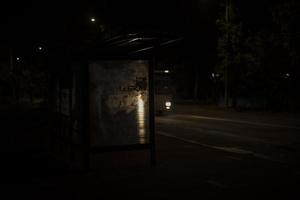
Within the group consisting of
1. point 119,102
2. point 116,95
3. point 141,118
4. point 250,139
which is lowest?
point 250,139

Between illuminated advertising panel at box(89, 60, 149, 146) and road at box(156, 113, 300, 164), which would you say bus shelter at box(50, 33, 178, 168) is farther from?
road at box(156, 113, 300, 164)

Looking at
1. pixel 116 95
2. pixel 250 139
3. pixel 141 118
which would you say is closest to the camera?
pixel 116 95

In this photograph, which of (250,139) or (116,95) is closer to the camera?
(116,95)

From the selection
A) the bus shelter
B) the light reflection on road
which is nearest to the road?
the light reflection on road

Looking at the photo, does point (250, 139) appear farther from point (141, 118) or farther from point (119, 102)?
point (119, 102)

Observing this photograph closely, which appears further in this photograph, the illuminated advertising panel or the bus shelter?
the illuminated advertising panel

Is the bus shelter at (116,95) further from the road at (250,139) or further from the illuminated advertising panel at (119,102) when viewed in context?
the road at (250,139)

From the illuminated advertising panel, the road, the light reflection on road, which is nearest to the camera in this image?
the illuminated advertising panel

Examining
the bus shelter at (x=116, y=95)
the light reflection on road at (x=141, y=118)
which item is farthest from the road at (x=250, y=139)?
the bus shelter at (x=116, y=95)

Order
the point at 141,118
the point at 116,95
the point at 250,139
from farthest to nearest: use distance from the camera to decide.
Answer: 1. the point at 250,139
2. the point at 141,118
3. the point at 116,95

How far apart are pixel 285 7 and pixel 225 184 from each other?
2261 cm

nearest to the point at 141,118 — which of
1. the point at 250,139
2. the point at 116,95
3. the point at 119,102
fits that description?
the point at 119,102

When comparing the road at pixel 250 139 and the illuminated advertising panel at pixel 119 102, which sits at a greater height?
the illuminated advertising panel at pixel 119 102

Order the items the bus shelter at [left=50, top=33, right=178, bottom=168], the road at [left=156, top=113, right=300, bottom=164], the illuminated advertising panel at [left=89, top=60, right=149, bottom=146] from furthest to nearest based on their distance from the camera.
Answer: the road at [left=156, top=113, right=300, bottom=164] → the illuminated advertising panel at [left=89, top=60, right=149, bottom=146] → the bus shelter at [left=50, top=33, right=178, bottom=168]
